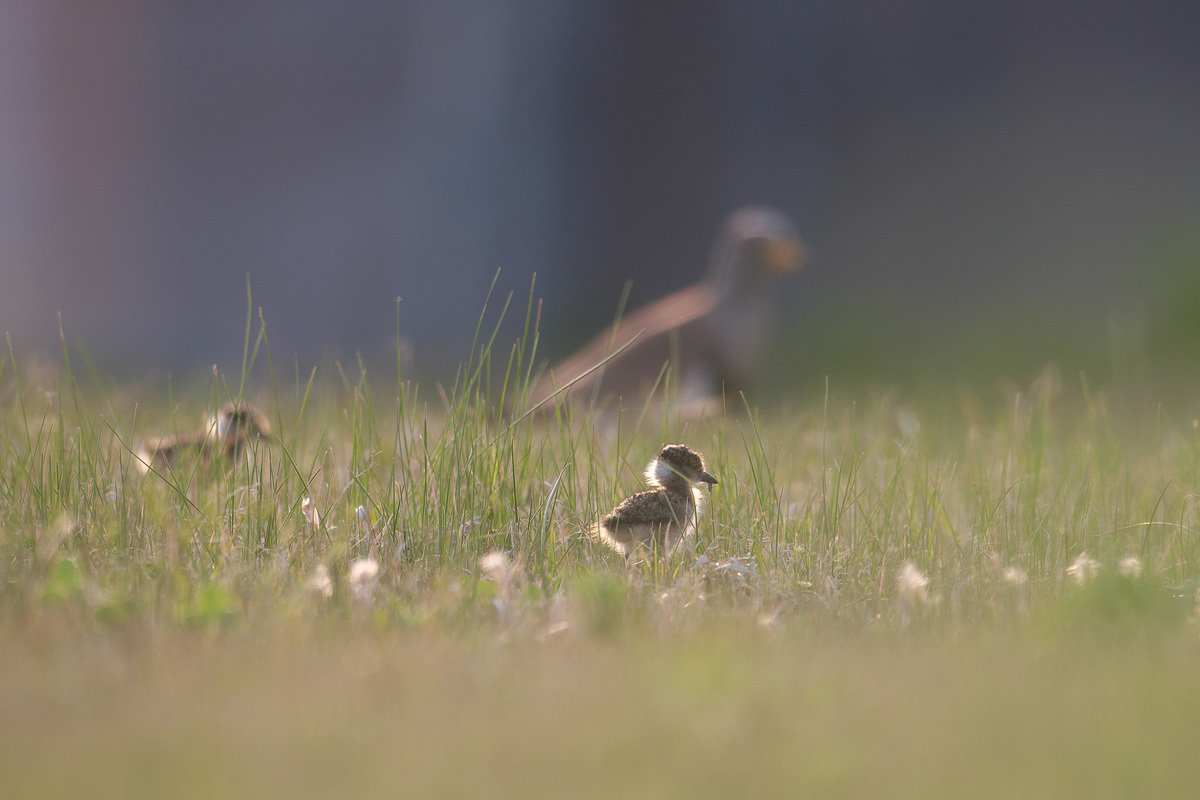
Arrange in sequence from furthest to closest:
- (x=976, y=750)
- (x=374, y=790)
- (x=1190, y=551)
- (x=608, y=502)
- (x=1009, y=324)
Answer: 1. (x=1009, y=324)
2. (x=608, y=502)
3. (x=1190, y=551)
4. (x=976, y=750)
5. (x=374, y=790)

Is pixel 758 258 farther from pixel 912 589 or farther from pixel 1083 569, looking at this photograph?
pixel 912 589

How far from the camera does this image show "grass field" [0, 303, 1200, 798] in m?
1.59

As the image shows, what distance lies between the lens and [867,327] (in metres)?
9.60

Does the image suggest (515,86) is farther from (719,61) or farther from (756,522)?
(756,522)

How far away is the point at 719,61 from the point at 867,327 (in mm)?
2639

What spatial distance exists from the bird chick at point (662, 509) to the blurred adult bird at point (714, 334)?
1.98m

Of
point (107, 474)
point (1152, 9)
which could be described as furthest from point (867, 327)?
point (107, 474)

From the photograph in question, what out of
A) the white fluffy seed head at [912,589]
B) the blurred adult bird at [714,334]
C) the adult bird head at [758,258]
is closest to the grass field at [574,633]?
the white fluffy seed head at [912,589]

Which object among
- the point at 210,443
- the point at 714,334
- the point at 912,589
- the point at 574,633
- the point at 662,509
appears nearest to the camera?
the point at 574,633

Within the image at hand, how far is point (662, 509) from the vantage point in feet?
10.8

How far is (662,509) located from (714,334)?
8.88ft

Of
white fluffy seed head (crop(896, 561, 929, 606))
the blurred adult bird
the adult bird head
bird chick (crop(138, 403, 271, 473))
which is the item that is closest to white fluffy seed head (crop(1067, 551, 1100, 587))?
white fluffy seed head (crop(896, 561, 929, 606))

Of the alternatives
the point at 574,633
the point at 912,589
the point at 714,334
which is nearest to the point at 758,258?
the point at 714,334

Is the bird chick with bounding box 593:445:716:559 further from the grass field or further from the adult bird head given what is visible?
the adult bird head
